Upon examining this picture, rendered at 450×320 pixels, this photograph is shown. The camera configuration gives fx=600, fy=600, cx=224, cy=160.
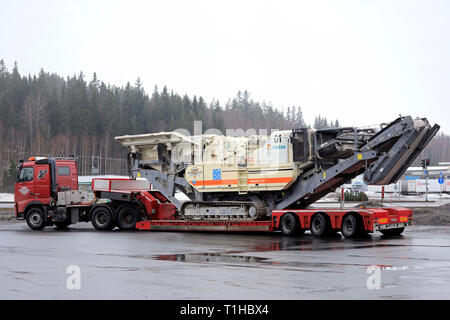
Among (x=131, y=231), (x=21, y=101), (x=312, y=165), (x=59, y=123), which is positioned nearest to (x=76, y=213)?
(x=131, y=231)

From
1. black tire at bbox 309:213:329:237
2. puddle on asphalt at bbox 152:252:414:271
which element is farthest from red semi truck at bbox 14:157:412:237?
puddle on asphalt at bbox 152:252:414:271

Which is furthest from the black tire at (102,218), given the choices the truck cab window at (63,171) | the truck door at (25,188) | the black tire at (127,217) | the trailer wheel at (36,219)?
the truck door at (25,188)

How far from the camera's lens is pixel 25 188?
88.5 ft

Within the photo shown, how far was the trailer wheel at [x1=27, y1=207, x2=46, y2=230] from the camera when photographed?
26609 mm

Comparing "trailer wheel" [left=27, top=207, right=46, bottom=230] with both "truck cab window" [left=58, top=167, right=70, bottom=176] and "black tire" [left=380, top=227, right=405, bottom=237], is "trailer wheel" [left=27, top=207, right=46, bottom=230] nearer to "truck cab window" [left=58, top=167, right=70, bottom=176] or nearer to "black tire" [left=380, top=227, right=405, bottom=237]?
"truck cab window" [left=58, top=167, right=70, bottom=176]

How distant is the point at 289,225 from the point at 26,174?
42.1 feet

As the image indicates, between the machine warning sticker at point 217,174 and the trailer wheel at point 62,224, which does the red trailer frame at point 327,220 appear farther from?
the trailer wheel at point 62,224

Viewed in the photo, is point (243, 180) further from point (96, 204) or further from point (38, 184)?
point (38, 184)

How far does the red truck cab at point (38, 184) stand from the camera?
88.1 feet

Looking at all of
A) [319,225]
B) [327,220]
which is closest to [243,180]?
[319,225]

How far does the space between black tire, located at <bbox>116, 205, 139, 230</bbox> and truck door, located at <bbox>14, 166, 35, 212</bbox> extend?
432cm

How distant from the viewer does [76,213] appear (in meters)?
26.8
